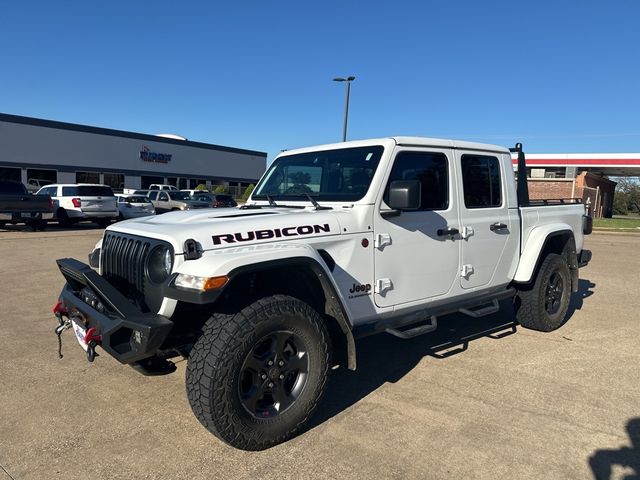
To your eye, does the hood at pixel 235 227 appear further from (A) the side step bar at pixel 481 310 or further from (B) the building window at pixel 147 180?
(B) the building window at pixel 147 180

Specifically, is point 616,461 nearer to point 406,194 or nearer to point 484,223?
point 406,194

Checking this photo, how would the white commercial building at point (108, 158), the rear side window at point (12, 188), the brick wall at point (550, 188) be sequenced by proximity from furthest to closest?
the white commercial building at point (108, 158)
the brick wall at point (550, 188)
the rear side window at point (12, 188)

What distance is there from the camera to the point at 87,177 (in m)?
36.3

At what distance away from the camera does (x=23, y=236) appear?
14.5 meters

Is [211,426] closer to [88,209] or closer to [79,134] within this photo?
[88,209]

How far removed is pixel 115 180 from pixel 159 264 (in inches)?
1530

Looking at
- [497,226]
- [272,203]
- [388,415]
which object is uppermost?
[272,203]

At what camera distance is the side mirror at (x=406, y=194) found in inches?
131

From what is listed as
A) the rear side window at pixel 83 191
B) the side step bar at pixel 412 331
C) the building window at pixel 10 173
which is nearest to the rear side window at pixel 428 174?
the side step bar at pixel 412 331

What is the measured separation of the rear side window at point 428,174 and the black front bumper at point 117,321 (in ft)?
6.83

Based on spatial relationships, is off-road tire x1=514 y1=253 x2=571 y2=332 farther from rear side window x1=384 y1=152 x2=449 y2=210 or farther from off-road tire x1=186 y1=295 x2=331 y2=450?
off-road tire x1=186 y1=295 x2=331 y2=450

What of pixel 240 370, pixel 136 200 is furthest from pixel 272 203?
pixel 136 200

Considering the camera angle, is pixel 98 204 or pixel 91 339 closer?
pixel 91 339

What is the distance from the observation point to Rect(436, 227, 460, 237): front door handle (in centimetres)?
402
